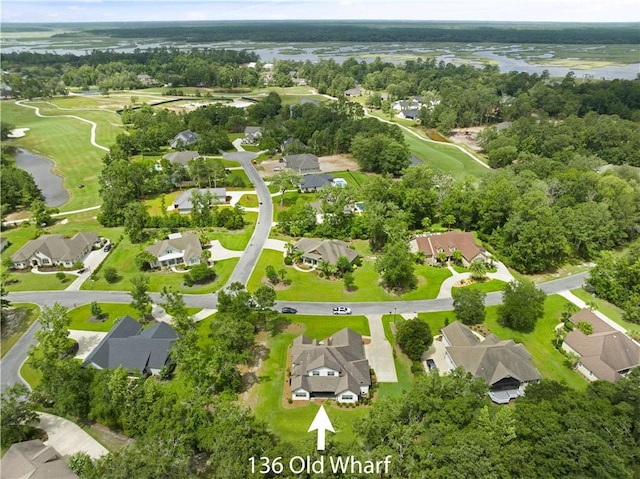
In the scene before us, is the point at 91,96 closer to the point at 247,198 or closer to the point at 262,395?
the point at 247,198

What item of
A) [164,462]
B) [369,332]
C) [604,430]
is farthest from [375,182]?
[164,462]

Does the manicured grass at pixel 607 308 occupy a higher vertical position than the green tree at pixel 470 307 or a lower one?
lower

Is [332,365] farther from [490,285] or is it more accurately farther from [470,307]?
[490,285]

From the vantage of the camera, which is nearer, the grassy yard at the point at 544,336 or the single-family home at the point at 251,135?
the grassy yard at the point at 544,336

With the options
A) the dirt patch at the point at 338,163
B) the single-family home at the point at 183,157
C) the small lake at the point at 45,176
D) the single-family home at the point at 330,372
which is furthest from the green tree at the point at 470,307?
the small lake at the point at 45,176

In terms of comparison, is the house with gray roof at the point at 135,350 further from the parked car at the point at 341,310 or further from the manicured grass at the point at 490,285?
the manicured grass at the point at 490,285

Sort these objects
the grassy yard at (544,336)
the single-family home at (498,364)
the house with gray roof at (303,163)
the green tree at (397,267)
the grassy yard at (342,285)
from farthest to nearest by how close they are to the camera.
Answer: the house with gray roof at (303,163), the grassy yard at (342,285), the green tree at (397,267), the grassy yard at (544,336), the single-family home at (498,364)

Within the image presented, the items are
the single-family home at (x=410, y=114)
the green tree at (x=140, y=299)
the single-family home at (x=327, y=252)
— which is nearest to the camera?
the green tree at (x=140, y=299)
